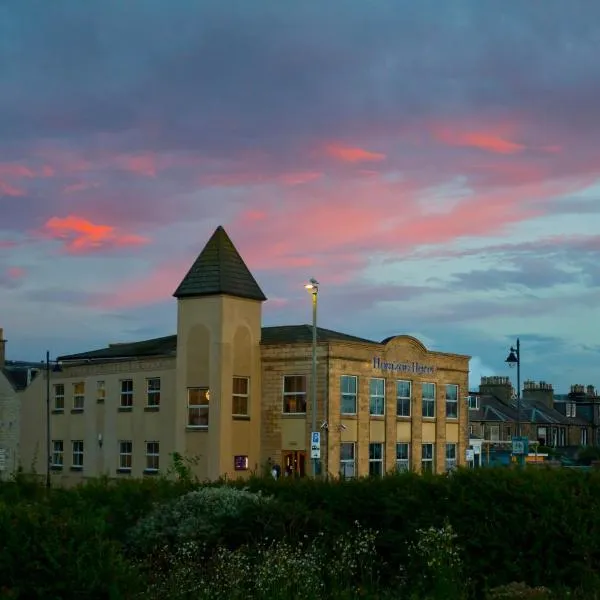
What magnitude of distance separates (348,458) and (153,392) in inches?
436

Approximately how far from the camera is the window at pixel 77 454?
6062cm

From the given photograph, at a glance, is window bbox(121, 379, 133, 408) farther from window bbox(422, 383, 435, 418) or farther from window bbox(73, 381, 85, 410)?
window bbox(422, 383, 435, 418)

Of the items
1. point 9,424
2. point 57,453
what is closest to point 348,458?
point 57,453

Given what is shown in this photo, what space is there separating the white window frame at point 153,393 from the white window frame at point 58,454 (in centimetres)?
906

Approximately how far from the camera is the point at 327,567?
50.7 feet

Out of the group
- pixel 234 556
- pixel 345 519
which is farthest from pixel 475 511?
pixel 234 556

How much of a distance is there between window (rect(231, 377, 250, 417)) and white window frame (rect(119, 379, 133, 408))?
22.9ft

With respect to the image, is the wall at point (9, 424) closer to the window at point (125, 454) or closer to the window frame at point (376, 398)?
the window at point (125, 454)

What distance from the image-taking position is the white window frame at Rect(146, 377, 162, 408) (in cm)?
5541

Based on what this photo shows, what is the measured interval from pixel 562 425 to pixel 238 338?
183 ft

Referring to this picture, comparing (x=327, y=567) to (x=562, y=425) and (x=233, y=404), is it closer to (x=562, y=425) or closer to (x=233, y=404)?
(x=233, y=404)

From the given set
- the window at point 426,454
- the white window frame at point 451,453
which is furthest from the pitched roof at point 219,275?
the white window frame at point 451,453

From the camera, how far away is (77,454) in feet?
200

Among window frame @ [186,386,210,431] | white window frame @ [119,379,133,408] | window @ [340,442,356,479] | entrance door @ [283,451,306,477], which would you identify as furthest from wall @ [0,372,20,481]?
window @ [340,442,356,479]
